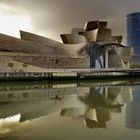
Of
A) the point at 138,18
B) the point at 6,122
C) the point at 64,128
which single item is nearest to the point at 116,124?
the point at 64,128

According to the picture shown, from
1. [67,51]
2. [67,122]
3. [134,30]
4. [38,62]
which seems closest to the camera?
[67,122]

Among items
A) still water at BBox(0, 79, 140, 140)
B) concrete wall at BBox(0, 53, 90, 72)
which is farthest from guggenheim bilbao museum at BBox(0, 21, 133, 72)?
still water at BBox(0, 79, 140, 140)

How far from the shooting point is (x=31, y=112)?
955 centimetres

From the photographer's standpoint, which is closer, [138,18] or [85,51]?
[85,51]

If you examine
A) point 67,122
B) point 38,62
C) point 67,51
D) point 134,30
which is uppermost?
point 134,30

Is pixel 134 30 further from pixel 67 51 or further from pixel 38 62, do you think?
pixel 38 62

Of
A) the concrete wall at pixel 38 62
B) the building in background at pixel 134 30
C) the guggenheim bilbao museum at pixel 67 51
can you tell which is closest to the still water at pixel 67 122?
the concrete wall at pixel 38 62

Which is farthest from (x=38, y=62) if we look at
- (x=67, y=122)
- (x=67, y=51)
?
(x=67, y=122)

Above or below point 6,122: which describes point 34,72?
above

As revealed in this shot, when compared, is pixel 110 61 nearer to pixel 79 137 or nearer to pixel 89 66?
pixel 89 66

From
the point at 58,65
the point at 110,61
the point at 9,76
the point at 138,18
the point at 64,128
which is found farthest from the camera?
the point at 138,18

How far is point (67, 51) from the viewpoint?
40000mm

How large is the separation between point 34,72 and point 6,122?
23073mm

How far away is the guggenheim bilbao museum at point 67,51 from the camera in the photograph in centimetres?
3297
